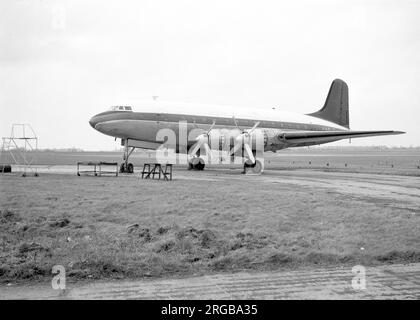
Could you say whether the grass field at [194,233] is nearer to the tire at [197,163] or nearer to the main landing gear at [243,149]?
the main landing gear at [243,149]

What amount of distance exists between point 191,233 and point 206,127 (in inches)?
883

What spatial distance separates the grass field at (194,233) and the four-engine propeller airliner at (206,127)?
13685 millimetres

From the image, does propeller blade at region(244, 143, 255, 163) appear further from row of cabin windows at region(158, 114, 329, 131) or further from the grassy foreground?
the grassy foreground

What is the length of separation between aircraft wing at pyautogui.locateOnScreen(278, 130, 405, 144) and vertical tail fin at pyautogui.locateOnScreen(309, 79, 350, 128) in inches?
216

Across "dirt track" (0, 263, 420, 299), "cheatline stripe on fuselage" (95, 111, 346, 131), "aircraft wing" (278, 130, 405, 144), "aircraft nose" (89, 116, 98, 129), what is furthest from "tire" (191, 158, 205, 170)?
"dirt track" (0, 263, 420, 299)

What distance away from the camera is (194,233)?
380 inches

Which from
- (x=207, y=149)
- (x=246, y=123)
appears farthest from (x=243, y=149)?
(x=246, y=123)

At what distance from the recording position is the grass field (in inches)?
302

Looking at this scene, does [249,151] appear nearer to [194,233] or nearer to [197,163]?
[197,163]

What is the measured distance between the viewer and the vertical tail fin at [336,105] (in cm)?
4140

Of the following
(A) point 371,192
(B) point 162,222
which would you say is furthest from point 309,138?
(B) point 162,222

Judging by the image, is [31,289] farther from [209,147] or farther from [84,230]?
[209,147]

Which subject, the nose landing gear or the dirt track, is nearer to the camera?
the dirt track
